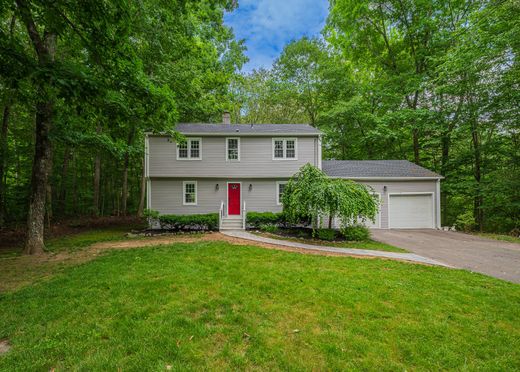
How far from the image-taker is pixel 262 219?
11242 mm

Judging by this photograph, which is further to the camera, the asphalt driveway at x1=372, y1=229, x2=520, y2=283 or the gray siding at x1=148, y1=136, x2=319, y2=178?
the gray siding at x1=148, y1=136, x2=319, y2=178

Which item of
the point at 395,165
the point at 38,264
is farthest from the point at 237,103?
the point at 38,264

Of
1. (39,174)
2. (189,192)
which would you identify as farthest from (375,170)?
(39,174)

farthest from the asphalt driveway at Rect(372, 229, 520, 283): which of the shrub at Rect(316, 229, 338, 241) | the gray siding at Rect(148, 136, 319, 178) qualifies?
the gray siding at Rect(148, 136, 319, 178)

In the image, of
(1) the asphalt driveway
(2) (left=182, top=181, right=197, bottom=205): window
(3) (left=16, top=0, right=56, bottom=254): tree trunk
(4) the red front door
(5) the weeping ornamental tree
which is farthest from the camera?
(4) the red front door

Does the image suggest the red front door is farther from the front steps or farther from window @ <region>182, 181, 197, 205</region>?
window @ <region>182, 181, 197, 205</region>

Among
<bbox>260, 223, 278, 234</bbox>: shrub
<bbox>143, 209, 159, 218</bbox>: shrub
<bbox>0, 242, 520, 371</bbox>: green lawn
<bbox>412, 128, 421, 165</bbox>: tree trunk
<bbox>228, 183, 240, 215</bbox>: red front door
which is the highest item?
<bbox>412, 128, 421, 165</bbox>: tree trunk

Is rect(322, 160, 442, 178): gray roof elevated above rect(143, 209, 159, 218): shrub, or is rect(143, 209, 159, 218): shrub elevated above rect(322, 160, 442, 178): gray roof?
rect(322, 160, 442, 178): gray roof

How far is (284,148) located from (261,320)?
34.1ft

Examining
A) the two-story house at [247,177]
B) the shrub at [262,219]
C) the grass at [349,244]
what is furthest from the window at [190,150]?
the grass at [349,244]

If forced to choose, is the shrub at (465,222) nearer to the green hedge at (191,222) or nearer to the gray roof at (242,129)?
the gray roof at (242,129)

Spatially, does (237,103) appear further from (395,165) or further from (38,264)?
(38,264)

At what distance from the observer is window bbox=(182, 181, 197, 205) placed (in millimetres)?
12633

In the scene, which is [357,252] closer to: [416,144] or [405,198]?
[405,198]
